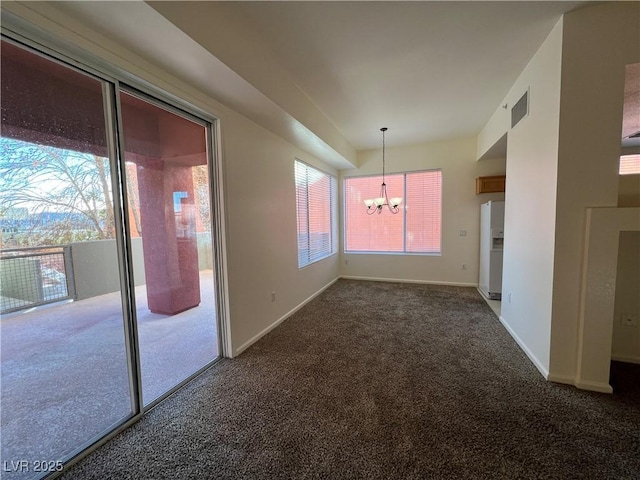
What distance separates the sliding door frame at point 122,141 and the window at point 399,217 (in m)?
3.84

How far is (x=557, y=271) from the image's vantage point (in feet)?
6.82

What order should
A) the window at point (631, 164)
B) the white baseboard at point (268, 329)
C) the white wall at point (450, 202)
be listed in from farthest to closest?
the white wall at point (450, 202) → the window at point (631, 164) → the white baseboard at point (268, 329)

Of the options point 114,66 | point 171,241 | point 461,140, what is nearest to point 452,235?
point 461,140

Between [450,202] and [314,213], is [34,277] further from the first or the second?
[450,202]

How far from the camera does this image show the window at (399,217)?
5289 mm

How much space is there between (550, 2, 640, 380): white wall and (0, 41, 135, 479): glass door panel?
3.30 m

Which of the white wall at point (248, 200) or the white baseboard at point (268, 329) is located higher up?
the white wall at point (248, 200)

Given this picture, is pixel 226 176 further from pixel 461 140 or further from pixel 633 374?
pixel 461 140

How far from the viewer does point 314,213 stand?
4793 mm

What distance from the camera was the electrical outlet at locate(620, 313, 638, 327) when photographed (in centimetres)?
235

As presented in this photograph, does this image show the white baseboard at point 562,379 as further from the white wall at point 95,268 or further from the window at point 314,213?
the white wall at point 95,268

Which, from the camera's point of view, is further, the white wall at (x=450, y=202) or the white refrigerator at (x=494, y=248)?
the white wall at (x=450, y=202)

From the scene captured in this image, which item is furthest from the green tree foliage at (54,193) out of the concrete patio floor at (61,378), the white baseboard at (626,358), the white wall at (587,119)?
the white baseboard at (626,358)

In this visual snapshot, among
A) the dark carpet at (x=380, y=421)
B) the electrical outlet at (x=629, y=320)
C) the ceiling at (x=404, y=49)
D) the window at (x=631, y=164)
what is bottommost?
the dark carpet at (x=380, y=421)
